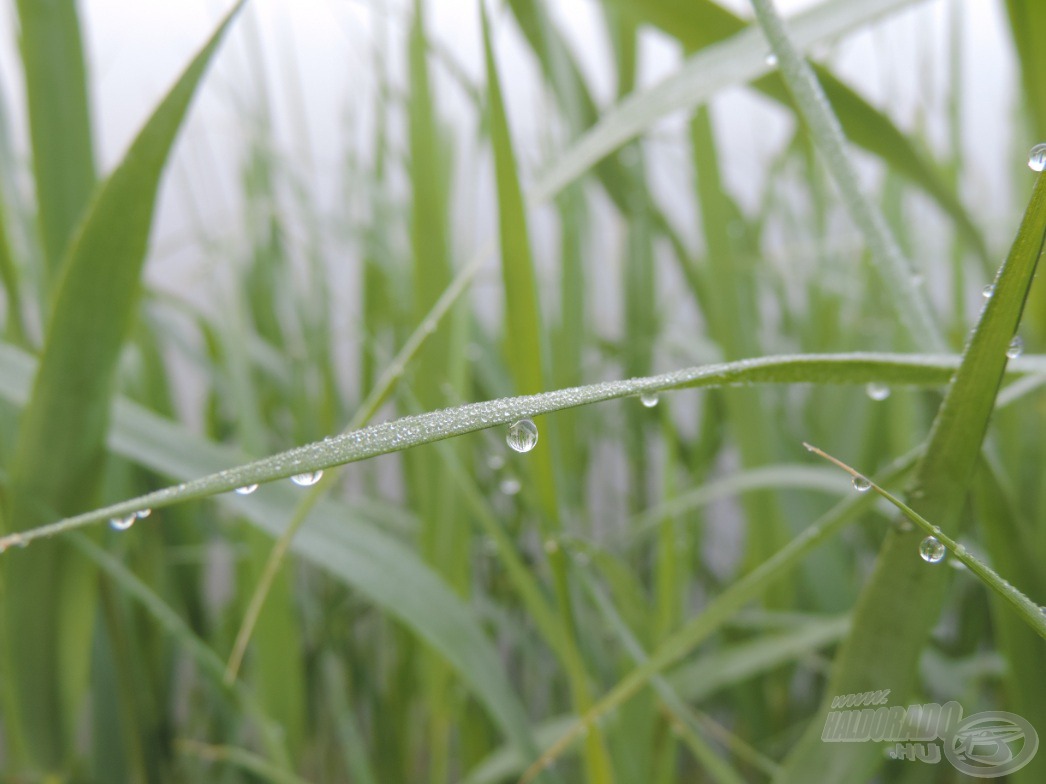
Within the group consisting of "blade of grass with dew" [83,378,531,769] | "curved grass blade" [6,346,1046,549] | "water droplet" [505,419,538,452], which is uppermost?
"blade of grass with dew" [83,378,531,769]

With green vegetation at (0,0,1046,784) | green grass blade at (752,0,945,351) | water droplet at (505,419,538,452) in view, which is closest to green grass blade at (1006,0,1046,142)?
green vegetation at (0,0,1046,784)

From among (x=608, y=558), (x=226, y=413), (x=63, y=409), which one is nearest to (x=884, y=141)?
(x=608, y=558)

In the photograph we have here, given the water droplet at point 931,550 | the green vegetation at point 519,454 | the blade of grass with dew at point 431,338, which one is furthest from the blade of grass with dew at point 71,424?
the water droplet at point 931,550

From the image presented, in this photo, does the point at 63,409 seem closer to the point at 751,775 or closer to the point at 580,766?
the point at 580,766

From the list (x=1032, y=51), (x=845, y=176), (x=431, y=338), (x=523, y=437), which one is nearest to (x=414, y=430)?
(x=523, y=437)

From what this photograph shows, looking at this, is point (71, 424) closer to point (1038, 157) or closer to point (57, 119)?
point (57, 119)

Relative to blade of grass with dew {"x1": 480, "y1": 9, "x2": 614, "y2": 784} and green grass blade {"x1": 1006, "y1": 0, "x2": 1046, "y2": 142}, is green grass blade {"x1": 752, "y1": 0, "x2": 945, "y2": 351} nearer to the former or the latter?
blade of grass with dew {"x1": 480, "y1": 9, "x2": 614, "y2": 784}
